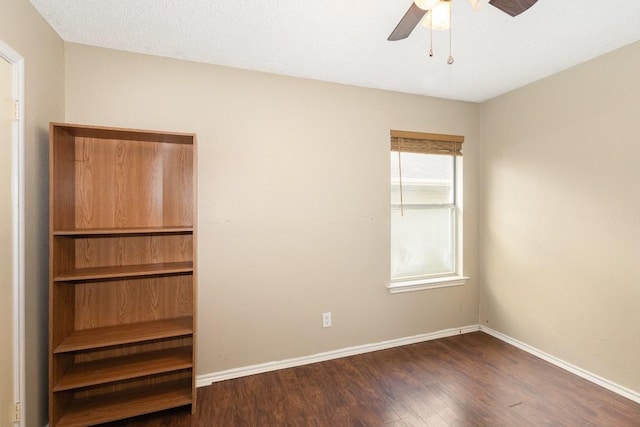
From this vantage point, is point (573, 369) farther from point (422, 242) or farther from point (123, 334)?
point (123, 334)

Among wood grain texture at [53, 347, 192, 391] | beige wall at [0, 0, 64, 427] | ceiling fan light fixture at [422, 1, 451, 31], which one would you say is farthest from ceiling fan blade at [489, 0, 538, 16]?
wood grain texture at [53, 347, 192, 391]

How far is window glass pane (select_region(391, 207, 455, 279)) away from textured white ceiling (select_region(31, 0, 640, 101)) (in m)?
1.33

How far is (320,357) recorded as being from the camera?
2680mm

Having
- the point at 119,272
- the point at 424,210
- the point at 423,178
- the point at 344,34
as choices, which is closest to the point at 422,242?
the point at 424,210

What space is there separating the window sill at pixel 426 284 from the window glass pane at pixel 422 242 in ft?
0.32

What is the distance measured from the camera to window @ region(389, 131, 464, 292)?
3.03 meters

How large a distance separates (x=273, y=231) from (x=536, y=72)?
2.57 m

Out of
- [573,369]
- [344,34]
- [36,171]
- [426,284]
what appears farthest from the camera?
[426,284]

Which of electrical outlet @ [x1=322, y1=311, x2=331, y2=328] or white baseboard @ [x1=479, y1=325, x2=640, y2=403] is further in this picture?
electrical outlet @ [x1=322, y1=311, x2=331, y2=328]

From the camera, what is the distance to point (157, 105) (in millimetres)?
2232

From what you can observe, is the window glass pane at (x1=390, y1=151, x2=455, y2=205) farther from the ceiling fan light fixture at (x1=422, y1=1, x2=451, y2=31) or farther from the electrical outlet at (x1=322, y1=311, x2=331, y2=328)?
the ceiling fan light fixture at (x1=422, y1=1, x2=451, y2=31)

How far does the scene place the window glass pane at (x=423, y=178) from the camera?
3035 millimetres

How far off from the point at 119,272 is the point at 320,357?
1730 millimetres

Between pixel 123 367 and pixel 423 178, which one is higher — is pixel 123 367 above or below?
below
